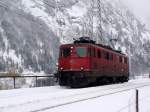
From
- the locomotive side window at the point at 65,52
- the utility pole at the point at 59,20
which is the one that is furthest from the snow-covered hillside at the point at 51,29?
the locomotive side window at the point at 65,52

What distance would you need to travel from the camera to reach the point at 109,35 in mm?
121500

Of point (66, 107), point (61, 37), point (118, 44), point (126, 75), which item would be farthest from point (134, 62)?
point (66, 107)

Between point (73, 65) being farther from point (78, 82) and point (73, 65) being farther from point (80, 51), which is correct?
point (78, 82)

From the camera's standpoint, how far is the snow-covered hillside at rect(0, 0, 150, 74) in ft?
278

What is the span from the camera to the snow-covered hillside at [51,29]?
84688 mm

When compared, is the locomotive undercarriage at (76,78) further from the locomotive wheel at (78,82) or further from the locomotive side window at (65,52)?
the locomotive side window at (65,52)

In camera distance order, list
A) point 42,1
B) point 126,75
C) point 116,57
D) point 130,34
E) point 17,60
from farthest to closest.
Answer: point 130,34
point 42,1
point 17,60
point 126,75
point 116,57

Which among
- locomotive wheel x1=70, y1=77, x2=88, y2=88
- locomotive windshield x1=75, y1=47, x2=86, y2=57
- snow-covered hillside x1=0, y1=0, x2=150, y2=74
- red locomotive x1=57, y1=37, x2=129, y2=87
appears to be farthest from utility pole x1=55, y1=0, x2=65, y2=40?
locomotive wheel x1=70, y1=77, x2=88, y2=88

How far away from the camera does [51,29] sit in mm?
102938

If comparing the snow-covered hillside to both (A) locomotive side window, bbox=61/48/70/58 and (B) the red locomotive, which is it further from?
(A) locomotive side window, bbox=61/48/70/58

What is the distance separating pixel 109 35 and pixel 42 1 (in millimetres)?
25296

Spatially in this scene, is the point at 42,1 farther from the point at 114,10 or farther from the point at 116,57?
the point at 116,57

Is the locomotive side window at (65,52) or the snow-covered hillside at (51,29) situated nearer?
the locomotive side window at (65,52)

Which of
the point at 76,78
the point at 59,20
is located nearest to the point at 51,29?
the point at 59,20
